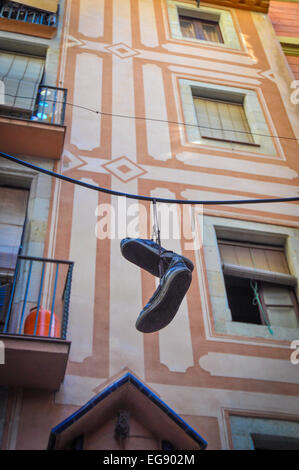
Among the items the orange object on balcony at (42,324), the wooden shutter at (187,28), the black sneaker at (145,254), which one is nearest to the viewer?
the black sneaker at (145,254)

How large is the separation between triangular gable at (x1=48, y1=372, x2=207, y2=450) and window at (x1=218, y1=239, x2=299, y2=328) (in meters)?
2.80

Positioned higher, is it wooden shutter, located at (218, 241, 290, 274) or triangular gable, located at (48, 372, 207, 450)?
wooden shutter, located at (218, 241, 290, 274)

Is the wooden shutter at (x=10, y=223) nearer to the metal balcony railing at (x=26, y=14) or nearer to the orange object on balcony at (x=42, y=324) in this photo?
the orange object on balcony at (x=42, y=324)

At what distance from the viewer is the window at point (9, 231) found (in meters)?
6.23

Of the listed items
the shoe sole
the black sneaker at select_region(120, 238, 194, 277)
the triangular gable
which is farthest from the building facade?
the black sneaker at select_region(120, 238, 194, 277)

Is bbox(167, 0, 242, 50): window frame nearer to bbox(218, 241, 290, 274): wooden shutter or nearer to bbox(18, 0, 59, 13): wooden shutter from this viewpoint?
bbox(18, 0, 59, 13): wooden shutter

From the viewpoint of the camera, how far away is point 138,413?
450 cm

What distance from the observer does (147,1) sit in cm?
1201

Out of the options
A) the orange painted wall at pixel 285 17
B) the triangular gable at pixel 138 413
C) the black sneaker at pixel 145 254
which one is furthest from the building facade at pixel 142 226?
the orange painted wall at pixel 285 17

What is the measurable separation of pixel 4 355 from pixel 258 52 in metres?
8.94

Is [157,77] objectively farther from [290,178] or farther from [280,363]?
[280,363]

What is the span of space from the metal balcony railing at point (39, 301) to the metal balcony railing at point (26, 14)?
5.96 meters

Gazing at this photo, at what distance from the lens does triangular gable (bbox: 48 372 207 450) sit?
168 inches
